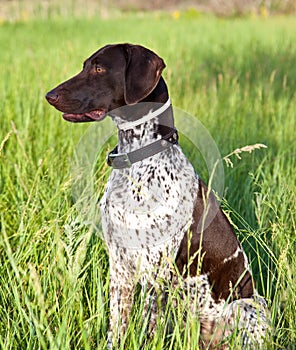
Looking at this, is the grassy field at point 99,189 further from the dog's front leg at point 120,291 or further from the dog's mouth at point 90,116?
the dog's mouth at point 90,116

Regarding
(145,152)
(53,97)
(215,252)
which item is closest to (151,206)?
(145,152)

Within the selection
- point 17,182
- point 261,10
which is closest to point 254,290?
point 17,182

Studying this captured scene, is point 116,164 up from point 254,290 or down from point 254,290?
up

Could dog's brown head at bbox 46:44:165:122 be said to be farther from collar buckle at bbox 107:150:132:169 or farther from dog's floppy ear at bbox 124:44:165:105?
collar buckle at bbox 107:150:132:169

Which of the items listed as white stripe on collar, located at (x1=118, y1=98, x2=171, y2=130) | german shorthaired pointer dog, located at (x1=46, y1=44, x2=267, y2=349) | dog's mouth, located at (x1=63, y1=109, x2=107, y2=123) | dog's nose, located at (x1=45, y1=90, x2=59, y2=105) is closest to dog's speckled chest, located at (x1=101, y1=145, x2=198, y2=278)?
german shorthaired pointer dog, located at (x1=46, y1=44, x2=267, y2=349)

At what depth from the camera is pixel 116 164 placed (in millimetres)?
2678

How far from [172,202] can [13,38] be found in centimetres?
840

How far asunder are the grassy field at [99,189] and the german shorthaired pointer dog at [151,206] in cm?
13

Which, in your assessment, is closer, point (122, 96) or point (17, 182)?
point (122, 96)

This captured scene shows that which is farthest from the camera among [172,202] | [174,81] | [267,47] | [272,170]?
[267,47]

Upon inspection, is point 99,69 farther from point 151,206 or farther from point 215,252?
point 215,252

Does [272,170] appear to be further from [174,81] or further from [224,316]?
[174,81]

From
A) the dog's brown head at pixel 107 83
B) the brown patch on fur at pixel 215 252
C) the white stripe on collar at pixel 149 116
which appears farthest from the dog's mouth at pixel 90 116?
the brown patch on fur at pixel 215 252

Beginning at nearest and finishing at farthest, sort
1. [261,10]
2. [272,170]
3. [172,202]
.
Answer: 1. [172,202]
2. [272,170]
3. [261,10]
